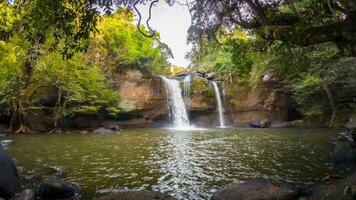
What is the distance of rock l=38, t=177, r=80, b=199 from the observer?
7766 mm

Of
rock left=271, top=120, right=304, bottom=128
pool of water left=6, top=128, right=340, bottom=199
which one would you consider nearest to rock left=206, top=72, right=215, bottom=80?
rock left=271, top=120, right=304, bottom=128

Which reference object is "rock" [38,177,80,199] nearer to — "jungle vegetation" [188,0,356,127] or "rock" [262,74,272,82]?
"jungle vegetation" [188,0,356,127]

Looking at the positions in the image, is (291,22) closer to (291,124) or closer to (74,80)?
(74,80)

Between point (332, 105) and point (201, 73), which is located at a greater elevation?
point (201, 73)

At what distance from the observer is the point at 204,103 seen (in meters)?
33.8

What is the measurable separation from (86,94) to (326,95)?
2070cm

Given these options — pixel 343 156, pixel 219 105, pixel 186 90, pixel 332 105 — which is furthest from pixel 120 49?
pixel 343 156

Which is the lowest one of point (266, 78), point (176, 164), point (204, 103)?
point (176, 164)

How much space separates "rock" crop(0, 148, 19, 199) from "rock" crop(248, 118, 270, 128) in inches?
966

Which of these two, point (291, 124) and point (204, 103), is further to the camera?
point (204, 103)

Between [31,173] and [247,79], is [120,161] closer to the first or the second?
[31,173]

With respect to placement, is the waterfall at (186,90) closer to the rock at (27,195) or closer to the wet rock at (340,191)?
the wet rock at (340,191)

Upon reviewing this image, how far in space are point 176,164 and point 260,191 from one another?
497 centimetres

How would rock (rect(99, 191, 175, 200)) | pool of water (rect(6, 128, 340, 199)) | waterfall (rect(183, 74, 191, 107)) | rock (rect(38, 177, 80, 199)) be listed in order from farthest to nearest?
waterfall (rect(183, 74, 191, 107)) → pool of water (rect(6, 128, 340, 199)) → rock (rect(38, 177, 80, 199)) → rock (rect(99, 191, 175, 200))
